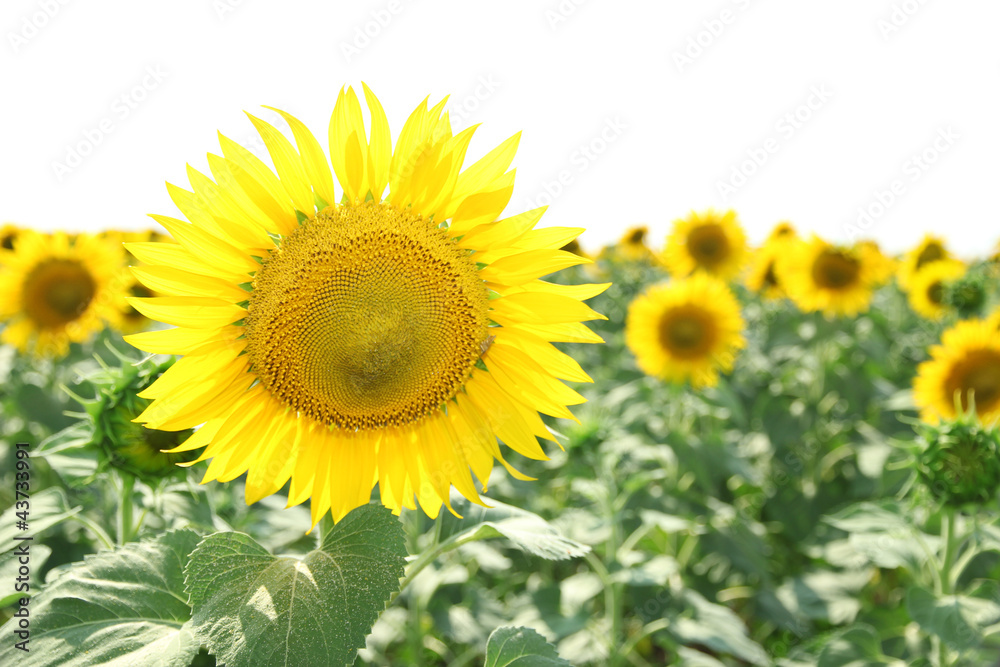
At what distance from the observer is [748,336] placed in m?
7.15

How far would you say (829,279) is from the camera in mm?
6285

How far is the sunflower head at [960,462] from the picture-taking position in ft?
8.81

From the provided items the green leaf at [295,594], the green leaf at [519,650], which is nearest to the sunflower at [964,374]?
the green leaf at [519,650]

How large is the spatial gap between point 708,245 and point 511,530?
610 cm

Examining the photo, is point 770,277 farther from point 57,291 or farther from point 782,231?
point 57,291

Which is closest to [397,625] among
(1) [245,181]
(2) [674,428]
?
(2) [674,428]

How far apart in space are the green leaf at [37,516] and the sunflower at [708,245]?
622 centimetres

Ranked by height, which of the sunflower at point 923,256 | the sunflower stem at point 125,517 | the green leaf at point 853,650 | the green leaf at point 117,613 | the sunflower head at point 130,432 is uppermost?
the sunflower at point 923,256

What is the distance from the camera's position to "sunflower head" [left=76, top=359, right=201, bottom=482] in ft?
5.66

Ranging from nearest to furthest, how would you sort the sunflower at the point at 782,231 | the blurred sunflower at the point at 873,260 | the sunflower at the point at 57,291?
the sunflower at the point at 57,291 → the blurred sunflower at the point at 873,260 → the sunflower at the point at 782,231

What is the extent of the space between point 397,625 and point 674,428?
251 centimetres

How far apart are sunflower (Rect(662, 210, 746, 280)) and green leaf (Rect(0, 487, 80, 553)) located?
622 cm

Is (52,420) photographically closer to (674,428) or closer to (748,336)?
(674,428)

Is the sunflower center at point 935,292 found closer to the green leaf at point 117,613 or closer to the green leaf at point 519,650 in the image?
the green leaf at point 519,650
